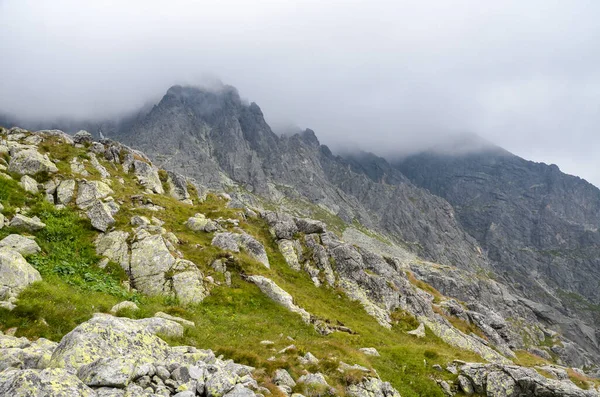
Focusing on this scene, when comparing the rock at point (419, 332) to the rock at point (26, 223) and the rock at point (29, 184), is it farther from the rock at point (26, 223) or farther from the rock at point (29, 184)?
the rock at point (29, 184)

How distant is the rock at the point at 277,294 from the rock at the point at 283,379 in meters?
15.6

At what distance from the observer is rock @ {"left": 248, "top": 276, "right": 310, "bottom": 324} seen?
34344 mm

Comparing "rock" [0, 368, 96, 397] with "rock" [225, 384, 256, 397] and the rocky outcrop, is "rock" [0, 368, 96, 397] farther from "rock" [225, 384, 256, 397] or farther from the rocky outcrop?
the rocky outcrop

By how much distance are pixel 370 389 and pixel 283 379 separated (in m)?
Result: 5.69

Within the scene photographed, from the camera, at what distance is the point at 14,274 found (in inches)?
822

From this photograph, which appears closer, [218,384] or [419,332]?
[218,384]

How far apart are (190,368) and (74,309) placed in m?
11.2

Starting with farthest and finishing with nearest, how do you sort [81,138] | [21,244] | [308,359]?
[81,138] → [21,244] → [308,359]

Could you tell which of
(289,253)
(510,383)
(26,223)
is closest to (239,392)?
(510,383)

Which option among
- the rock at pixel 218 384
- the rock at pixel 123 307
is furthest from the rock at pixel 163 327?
the rock at pixel 218 384

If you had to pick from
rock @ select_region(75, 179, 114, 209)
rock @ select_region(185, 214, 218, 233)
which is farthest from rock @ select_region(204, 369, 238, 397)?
rock @ select_region(75, 179, 114, 209)

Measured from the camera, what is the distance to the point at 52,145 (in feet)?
190

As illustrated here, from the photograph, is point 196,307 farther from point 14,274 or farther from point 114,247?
point 14,274

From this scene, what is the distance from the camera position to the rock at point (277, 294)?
34.3 metres
